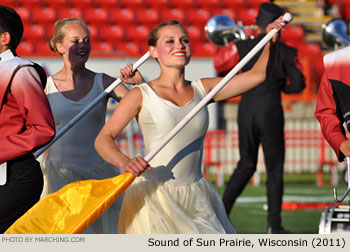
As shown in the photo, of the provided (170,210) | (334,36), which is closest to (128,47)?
(334,36)

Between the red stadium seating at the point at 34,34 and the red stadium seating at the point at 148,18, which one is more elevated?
the red stadium seating at the point at 148,18

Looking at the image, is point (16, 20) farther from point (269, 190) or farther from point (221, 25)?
point (221, 25)

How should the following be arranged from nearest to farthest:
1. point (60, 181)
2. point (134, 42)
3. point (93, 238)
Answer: point (93, 238)
point (60, 181)
point (134, 42)

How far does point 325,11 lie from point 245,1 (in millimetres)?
1972

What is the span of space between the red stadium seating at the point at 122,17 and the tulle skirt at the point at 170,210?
13238 millimetres

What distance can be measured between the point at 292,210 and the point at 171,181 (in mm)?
5639

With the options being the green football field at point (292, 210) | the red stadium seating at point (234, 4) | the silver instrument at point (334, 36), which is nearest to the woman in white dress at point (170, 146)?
the green football field at point (292, 210)

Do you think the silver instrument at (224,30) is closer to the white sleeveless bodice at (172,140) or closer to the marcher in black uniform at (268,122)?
the marcher in black uniform at (268,122)

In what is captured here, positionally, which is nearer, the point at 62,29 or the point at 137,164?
the point at 137,164

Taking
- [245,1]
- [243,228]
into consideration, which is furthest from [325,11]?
[243,228]

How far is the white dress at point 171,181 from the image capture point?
455 cm

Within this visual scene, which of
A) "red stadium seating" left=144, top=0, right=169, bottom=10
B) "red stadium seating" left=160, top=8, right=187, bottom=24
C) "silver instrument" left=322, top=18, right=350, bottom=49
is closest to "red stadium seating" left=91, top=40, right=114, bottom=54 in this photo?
"red stadium seating" left=160, top=8, right=187, bottom=24

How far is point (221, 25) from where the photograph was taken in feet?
30.9

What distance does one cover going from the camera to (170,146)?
4719 millimetres
